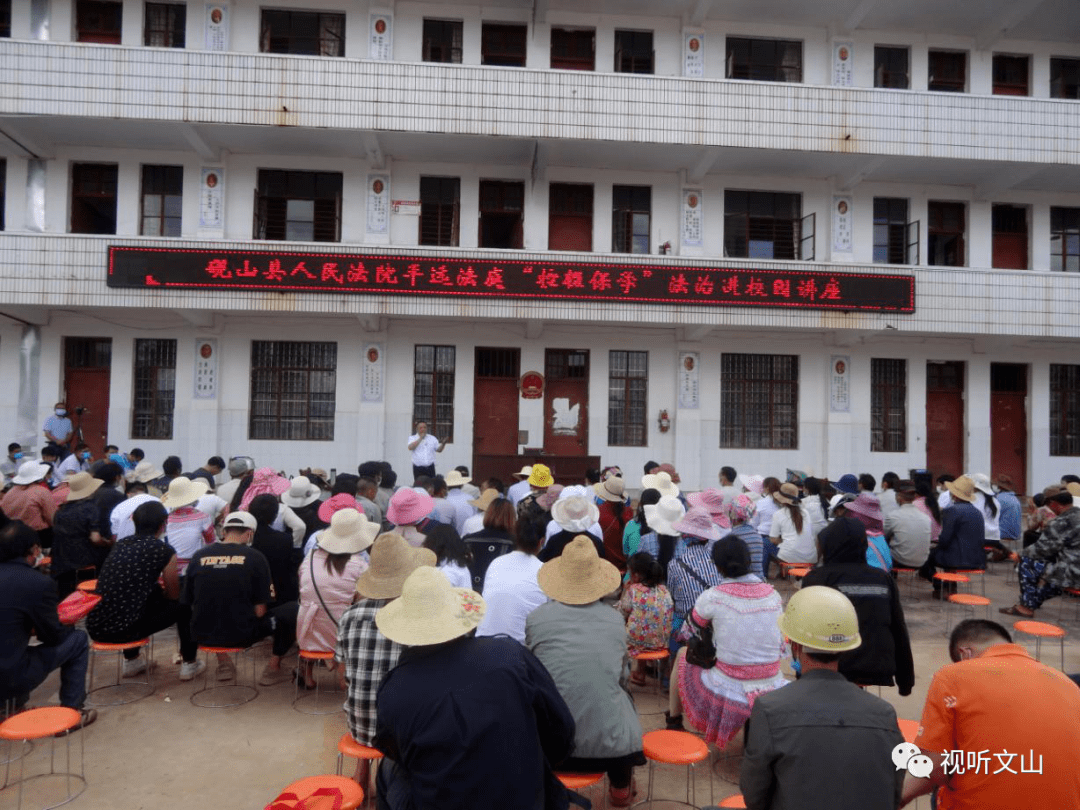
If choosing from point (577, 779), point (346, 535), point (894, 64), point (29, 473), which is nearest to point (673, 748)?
point (577, 779)

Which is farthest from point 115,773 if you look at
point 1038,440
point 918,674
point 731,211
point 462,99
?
point 1038,440

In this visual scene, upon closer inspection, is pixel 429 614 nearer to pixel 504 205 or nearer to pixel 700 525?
pixel 700 525

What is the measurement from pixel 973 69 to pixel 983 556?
1141 cm

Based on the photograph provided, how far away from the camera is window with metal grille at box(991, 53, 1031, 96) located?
14.0m

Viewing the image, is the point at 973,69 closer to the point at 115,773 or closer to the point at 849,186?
the point at 849,186

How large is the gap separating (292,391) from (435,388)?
2789 millimetres

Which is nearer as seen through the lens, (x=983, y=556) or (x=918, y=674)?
(x=918, y=674)

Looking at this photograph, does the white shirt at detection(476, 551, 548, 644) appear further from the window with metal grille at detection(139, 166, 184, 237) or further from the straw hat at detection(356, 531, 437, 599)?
the window with metal grille at detection(139, 166, 184, 237)

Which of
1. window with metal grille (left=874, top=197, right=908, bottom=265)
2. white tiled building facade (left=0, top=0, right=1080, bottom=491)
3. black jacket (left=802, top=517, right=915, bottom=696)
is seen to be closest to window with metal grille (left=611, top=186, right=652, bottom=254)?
white tiled building facade (left=0, top=0, right=1080, bottom=491)

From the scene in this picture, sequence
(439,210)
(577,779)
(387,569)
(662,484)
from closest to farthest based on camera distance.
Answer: (577,779), (387,569), (662,484), (439,210)

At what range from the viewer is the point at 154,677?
5.24 metres

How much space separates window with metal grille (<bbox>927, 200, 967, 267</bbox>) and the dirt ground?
1167 cm

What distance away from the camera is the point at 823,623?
2.29 metres

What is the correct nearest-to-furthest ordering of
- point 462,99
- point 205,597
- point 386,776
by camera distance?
point 386,776
point 205,597
point 462,99
